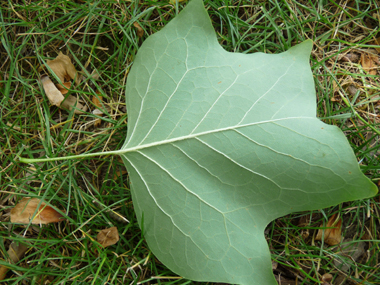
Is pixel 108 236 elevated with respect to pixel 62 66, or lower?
lower

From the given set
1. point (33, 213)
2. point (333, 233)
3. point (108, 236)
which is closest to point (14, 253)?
point (33, 213)

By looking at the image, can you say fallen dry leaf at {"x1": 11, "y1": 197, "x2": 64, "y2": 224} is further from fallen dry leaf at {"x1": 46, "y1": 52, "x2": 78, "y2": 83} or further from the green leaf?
fallen dry leaf at {"x1": 46, "y1": 52, "x2": 78, "y2": 83}

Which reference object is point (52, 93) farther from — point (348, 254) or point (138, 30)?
point (348, 254)

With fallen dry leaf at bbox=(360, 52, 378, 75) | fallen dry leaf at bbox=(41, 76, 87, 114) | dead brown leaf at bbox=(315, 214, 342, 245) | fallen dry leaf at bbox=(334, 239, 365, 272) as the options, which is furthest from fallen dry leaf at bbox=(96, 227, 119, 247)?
fallen dry leaf at bbox=(360, 52, 378, 75)

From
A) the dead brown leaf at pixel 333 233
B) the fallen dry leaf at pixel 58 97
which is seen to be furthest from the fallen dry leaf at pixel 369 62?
the fallen dry leaf at pixel 58 97

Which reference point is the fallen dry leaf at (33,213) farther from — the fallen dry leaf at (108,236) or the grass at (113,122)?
the fallen dry leaf at (108,236)
